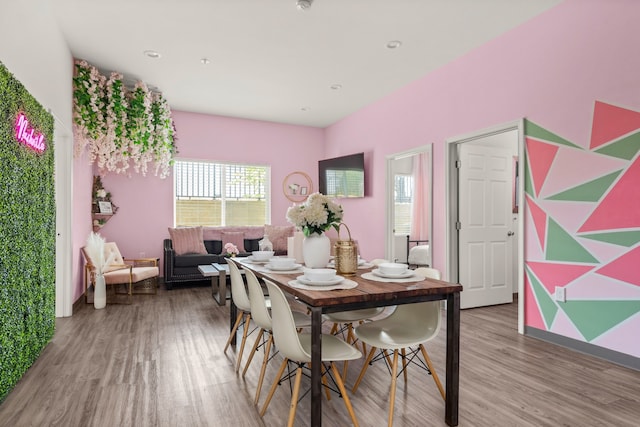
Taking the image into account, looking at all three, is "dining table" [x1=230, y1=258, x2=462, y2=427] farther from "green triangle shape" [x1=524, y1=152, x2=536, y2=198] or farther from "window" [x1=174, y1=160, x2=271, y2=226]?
"window" [x1=174, y1=160, x2=271, y2=226]

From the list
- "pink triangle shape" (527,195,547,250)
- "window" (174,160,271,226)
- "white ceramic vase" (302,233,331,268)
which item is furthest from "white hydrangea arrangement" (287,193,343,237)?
"window" (174,160,271,226)

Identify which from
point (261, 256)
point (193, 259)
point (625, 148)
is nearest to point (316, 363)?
point (261, 256)

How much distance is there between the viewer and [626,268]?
286 cm

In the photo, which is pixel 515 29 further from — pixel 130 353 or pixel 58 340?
pixel 58 340

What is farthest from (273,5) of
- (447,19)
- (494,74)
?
(494,74)

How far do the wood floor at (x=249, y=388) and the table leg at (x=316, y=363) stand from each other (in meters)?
0.36

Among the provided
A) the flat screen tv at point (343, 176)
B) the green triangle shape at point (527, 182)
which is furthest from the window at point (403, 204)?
the green triangle shape at point (527, 182)

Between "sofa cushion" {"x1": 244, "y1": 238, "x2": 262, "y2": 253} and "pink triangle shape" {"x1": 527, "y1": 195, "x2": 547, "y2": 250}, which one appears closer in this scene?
"pink triangle shape" {"x1": 527, "y1": 195, "x2": 547, "y2": 250}

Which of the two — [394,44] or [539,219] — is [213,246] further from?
[539,219]

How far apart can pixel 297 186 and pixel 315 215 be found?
546 cm

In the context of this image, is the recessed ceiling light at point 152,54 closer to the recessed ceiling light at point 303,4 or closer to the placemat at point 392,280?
the recessed ceiling light at point 303,4

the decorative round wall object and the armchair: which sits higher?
the decorative round wall object

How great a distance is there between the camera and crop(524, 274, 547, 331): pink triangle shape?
11.5 ft

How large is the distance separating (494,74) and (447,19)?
34.0 inches
